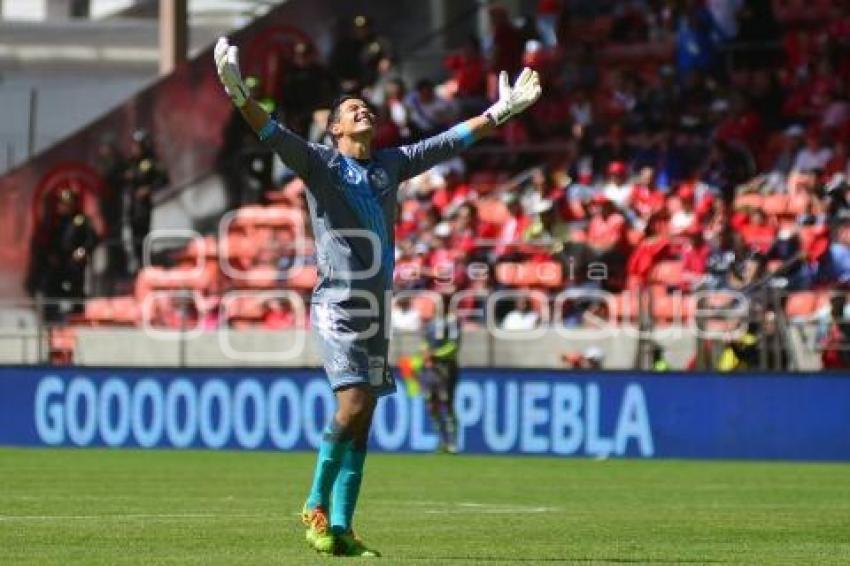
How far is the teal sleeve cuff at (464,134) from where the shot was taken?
12297mm

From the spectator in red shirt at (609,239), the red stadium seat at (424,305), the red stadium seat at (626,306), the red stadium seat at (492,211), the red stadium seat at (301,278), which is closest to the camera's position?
the red stadium seat at (626,306)

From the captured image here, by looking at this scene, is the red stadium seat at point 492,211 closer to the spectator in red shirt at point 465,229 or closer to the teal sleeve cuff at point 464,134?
the spectator in red shirt at point 465,229

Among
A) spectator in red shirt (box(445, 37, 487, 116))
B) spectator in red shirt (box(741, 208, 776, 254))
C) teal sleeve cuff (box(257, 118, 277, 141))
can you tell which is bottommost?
teal sleeve cuff (box(257, 118, 277, 141))

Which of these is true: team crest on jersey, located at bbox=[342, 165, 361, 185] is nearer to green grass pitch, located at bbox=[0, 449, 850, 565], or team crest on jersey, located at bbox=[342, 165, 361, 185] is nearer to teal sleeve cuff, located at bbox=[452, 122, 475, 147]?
teal sleeve cuff, located at bbox=[452, 122, 475, 147]

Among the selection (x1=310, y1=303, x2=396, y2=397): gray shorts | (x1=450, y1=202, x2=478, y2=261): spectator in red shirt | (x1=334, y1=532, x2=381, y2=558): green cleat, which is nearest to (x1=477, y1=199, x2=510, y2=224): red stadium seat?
(x1=450, y1=202, x2=478, y2=261): spectator in red shirt

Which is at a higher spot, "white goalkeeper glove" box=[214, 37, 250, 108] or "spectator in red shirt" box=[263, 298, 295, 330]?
"spectator in red shirt" box=[263, 298, 295, 330]

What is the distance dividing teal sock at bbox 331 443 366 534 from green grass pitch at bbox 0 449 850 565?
0.72 feet

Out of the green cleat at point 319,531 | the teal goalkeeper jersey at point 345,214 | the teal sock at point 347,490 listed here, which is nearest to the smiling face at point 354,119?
the teal goalkeeper jersey at point 345,214

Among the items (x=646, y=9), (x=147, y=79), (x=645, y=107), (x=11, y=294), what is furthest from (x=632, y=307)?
(x=147, y=79)

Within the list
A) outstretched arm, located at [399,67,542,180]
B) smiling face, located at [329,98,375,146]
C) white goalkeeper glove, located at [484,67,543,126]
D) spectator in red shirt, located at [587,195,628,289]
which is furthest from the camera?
spectator in red shirt, located at [587,195,628,289]

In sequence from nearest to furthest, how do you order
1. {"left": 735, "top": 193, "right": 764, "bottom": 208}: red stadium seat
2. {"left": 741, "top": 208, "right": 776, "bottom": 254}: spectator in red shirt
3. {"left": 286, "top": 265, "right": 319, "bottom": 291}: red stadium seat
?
1. {"left": 741, "top": 208, "right": 776, "bottom": 254}: spectator in red shirt
2. {"left": 735, "top": 193, "right": 764, "bottom": 208}: red stadium seat
3. {"left": 286, "top": 265, "right": 319, "bottom": 291}: red stadium seat

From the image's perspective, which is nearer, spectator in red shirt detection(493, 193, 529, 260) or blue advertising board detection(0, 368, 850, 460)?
blue advertising board detection(0, 368, 850, 460)

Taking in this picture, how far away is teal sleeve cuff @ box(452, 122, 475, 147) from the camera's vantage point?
12.3 metres

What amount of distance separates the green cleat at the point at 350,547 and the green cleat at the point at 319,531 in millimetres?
30
